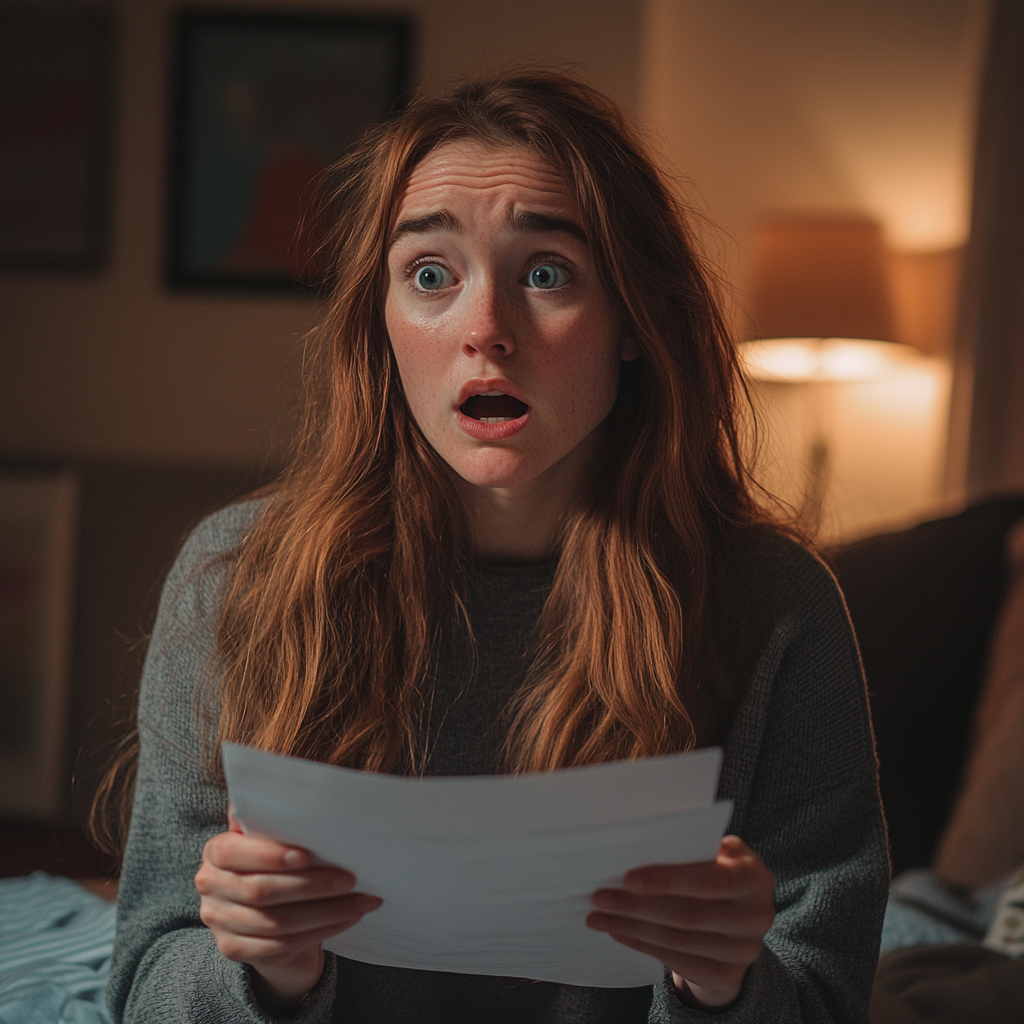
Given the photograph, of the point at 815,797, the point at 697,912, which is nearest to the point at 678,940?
the point at 697,912

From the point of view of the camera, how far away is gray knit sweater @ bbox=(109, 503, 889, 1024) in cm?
86

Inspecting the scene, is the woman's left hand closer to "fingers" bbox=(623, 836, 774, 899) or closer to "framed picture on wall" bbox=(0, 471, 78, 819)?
"fingers" bbox=(623, 836, 774, 899)

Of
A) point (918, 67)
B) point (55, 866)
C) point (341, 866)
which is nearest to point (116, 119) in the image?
point (55, 866)

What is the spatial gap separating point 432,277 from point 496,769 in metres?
0.43

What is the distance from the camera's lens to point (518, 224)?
0.88m

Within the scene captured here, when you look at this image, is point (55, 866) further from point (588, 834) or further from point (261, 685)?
point (588, 834)

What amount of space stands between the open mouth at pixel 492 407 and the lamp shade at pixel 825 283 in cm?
180

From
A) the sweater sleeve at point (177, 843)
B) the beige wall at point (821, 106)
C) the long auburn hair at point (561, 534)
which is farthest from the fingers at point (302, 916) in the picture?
the beige wall at point (821, 106)

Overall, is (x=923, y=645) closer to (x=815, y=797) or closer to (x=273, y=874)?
(x=815, y=797)

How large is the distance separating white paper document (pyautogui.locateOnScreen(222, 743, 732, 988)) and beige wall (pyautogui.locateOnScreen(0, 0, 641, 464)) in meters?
2.20

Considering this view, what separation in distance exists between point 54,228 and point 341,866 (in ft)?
8.41

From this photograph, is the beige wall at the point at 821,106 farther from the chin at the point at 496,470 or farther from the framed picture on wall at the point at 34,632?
the chin at the point at 496,470

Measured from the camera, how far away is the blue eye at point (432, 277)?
2.96 feet

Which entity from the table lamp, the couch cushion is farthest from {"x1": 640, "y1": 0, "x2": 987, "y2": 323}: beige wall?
the couch cushion
